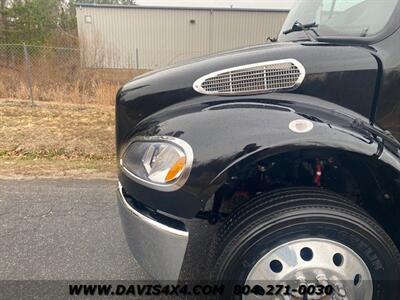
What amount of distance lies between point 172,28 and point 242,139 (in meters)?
22.0

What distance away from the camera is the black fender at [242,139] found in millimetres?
1647

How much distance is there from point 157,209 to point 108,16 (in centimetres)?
2249

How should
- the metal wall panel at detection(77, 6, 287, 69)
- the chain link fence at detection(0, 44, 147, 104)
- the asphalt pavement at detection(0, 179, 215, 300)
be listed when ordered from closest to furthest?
the asphalt pavement at detection(0, 179, 215, 300) < the chain link fence at detection(0, 44, 147, 104) < the metal wall panel at detection(77, 6, 287, 69)

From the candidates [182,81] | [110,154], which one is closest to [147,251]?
Answer: [182,81]

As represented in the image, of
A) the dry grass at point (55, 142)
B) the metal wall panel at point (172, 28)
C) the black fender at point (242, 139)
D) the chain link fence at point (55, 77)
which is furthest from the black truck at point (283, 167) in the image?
the metal wall panel at point (172, 28)

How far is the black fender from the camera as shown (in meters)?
1.65

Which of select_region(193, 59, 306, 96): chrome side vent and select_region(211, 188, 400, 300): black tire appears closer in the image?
select_region(211, 188, 400, 300): black tire

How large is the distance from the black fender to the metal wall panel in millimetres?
20095

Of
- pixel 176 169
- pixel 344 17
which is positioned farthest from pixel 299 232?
pixel 344 17

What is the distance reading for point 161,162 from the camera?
5.71 ft

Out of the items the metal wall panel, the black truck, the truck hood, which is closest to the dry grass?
the truck hood

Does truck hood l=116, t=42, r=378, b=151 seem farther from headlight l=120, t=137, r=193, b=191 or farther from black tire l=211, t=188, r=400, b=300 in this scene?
black tire l=211, t=188, r=400, b=300

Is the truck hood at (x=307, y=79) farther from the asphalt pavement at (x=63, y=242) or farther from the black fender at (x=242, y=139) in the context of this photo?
the asphalt pavement at (x=63, y=242)

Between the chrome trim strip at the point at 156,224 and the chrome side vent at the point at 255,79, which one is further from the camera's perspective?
the chrome side vent at the point at 255,79
